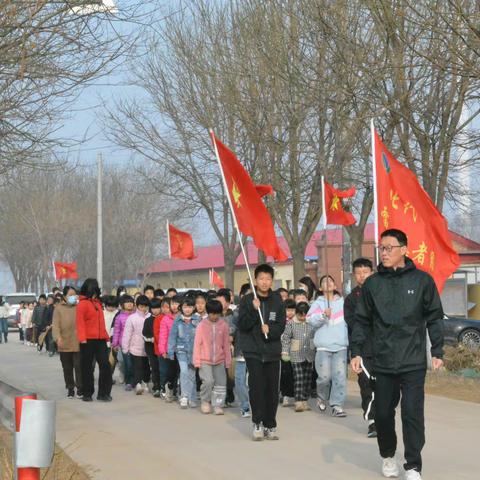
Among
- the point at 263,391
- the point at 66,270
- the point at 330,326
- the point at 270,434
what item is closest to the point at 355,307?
the point at 263,391

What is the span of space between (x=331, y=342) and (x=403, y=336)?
17.0 ft

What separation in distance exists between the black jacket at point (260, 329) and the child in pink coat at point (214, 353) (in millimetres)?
2713

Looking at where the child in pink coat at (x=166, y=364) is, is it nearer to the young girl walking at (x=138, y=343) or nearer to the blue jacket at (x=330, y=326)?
the young girl walking at (x=138, y=343)

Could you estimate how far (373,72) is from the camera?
2006 centimetres

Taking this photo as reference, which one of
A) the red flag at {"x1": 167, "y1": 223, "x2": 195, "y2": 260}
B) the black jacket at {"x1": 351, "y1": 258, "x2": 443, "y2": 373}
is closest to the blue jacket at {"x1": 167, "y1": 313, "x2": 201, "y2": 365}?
the black jacket at {"x1": 351, "y1": 258, "x2": 443, "y2": 373}

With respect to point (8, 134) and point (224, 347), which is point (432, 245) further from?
point (8, 134)

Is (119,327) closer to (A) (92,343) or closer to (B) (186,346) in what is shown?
(A) (92,343)

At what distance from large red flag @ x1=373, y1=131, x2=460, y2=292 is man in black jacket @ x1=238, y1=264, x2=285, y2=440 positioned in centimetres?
326

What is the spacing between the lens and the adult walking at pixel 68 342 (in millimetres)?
17172

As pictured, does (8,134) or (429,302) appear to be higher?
(8,134)

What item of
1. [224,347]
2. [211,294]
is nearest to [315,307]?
[224,347]

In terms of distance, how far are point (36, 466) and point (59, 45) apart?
7.97 m

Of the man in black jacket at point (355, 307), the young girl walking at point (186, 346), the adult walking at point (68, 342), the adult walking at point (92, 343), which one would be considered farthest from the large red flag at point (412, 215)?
the adult walking at point (68, 342)

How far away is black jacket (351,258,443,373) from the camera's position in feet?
28.0
